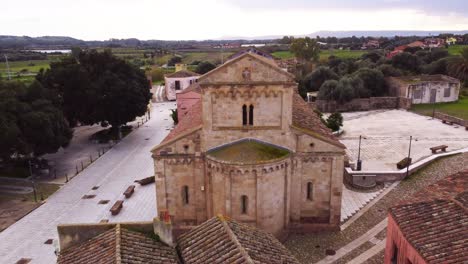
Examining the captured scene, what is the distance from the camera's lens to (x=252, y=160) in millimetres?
21469

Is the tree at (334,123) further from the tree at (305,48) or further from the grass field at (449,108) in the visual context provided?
the tree at (305,48)

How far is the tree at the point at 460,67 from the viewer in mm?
71650

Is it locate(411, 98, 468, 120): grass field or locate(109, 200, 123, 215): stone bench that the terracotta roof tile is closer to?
locate(109, 200, 123, 215): stone bench

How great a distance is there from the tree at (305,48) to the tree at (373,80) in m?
28.4

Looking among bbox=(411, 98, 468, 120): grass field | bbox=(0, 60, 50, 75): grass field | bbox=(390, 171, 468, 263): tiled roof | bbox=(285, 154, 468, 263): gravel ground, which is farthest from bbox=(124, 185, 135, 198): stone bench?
bbox=(0, 60, 50, 75): grass field

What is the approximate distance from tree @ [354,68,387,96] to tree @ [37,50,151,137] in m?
43.5

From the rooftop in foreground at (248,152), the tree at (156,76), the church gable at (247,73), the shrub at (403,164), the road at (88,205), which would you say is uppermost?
the church gable at (247,73)

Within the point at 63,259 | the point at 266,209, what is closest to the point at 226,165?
the point at 266,209

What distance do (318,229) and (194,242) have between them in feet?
44.0

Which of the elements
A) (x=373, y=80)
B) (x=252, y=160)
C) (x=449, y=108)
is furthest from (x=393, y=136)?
(x=252, y=160)

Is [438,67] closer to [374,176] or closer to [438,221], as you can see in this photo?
[374,176]

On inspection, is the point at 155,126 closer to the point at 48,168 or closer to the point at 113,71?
the point at 113,71

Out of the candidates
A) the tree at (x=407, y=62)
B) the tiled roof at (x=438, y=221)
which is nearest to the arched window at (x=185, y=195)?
the tiled roof at (x=438, y=221)

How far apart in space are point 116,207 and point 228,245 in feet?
59.6
